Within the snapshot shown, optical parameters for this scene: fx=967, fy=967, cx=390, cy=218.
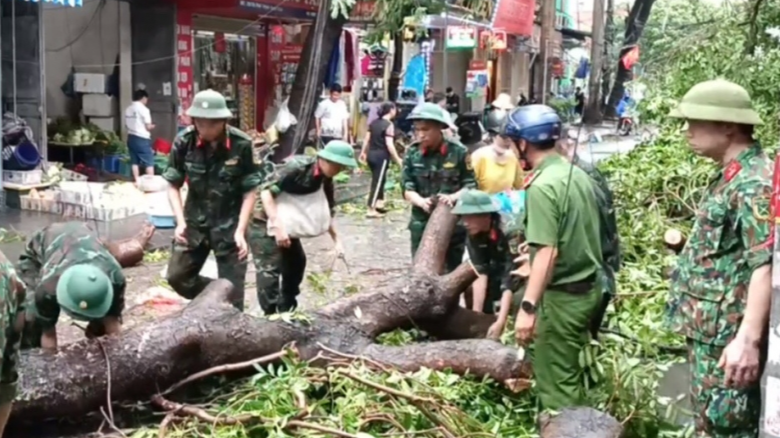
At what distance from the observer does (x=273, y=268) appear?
259 inches

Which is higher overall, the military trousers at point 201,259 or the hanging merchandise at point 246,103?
the hanging merchandise at point 246,103

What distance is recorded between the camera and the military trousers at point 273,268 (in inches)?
259

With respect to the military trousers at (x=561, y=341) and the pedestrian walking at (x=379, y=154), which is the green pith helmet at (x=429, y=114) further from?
the pedestrian walking at (x=379, y=154)

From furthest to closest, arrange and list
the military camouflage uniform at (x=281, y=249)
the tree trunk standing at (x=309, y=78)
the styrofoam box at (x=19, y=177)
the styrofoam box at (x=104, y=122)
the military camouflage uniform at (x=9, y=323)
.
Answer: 1. the styrofoam box at (x=104, y=122)
2. the tree trunk standing at (x=309, y=78)
3. the styrofoam box at (x=19, y=177)
4. the military camouflage uniform at (x=281, y=249)
5. the military camouflage uniform at (x=9, y=323)

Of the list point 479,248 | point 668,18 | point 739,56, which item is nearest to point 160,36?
point 668,18

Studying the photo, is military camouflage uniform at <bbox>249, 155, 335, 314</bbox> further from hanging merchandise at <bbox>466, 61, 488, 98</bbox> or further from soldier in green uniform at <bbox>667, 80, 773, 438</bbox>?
hanging merchandise at <bbox>466, 61, 488, 98</bbox>

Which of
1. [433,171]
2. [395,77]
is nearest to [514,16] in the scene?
[433,171]

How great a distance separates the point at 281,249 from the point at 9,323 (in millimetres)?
3826

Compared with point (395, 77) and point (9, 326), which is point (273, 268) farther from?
point (395, 77)

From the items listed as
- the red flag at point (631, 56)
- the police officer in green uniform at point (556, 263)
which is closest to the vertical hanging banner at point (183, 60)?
the red flag at point (631, 56)

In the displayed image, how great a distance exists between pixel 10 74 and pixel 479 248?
8981 millimetres

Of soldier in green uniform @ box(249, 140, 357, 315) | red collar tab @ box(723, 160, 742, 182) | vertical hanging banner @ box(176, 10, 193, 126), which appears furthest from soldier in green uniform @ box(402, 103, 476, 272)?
vertical hanging banner @ box(176, 10, 193, 126)

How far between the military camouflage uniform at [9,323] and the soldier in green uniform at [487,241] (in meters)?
3.30

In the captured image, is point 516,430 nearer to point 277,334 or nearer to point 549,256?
point 549,256
